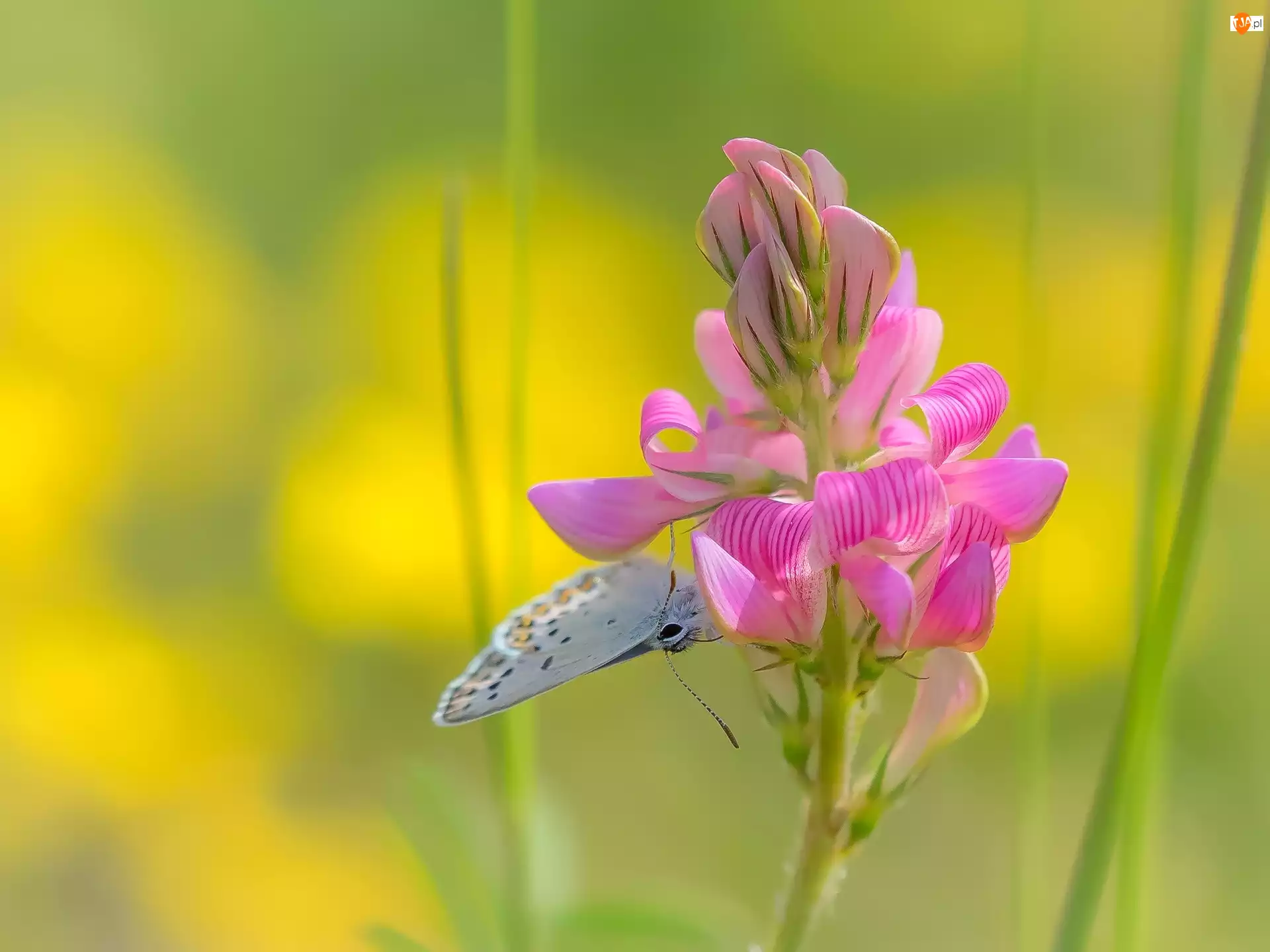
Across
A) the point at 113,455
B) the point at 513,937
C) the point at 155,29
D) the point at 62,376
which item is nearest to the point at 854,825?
the point at 513,937

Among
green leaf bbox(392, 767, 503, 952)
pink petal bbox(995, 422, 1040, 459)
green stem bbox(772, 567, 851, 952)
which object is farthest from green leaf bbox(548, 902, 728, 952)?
pink petal bbox(995, 422, 1040, 459)

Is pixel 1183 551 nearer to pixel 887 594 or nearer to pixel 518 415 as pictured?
pixel 887 594

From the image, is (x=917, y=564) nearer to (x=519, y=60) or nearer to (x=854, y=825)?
(x=854, y=825)

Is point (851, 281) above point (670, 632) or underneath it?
above

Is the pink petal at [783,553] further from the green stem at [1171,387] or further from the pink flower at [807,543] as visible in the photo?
the green stem at [1171,387]

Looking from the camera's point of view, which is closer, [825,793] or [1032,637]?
[825,793]

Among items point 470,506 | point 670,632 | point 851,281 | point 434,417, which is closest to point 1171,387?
point 851,281

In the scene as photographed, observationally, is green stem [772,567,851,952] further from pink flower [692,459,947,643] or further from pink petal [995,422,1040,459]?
pink petal [995,422,1040,459]

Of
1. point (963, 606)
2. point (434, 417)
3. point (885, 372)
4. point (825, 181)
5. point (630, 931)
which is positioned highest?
point (825, 181)

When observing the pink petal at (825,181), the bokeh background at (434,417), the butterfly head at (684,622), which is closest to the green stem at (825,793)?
the butterfly head at (684,622)
